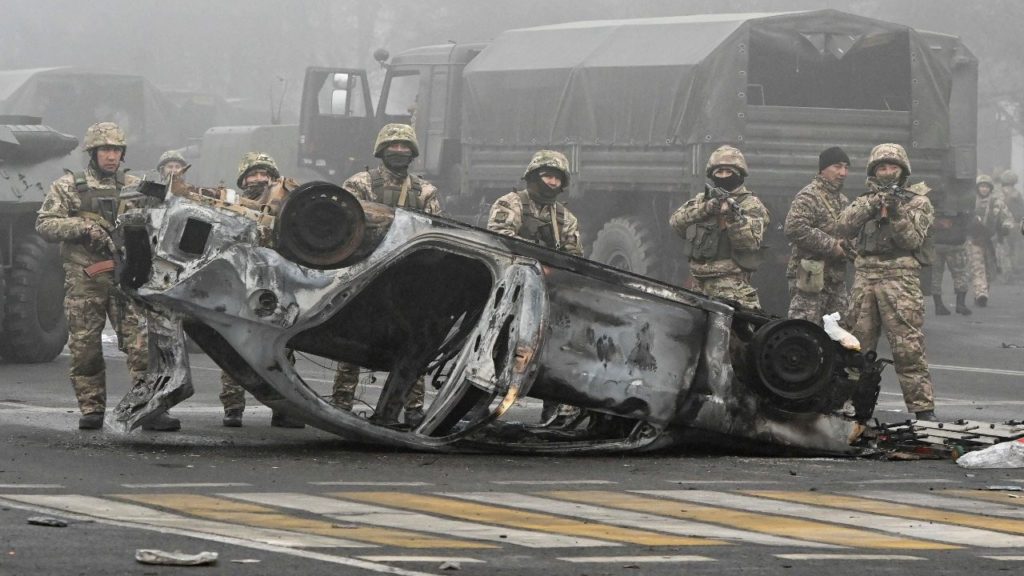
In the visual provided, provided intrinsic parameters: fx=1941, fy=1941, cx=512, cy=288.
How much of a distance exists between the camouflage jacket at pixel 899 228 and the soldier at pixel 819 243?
0.91m

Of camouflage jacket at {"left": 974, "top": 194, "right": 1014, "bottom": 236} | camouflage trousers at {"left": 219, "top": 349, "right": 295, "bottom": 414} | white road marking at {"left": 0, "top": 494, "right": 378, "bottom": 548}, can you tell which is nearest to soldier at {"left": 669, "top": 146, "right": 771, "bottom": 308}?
camouflage trousers at {"left": 219, "top": 349, "right": 295, "bottom": 414}

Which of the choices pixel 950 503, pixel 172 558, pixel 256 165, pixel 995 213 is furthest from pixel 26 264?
pixel 995 213

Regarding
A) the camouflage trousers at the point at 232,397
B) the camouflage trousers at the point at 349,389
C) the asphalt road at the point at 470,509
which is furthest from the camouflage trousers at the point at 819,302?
the camouflage trousers at the point at 232,397

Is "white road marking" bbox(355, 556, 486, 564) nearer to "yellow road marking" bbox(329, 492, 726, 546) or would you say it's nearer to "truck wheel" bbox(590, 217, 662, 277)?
"yellow road marking" bbox(329, 492, 726, 546)

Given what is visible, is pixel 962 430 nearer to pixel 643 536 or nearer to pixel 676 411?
pixel 676 411

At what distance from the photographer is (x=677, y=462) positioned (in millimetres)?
9727

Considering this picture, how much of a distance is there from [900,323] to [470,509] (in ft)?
17.7

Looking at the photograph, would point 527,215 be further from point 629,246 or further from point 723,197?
point 629,246

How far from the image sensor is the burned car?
942cm

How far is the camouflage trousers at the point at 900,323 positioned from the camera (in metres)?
12.3

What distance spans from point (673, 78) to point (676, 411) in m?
11.0

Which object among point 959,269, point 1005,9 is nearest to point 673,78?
point 959,269

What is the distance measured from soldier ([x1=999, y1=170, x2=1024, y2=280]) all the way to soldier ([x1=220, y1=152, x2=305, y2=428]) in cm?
1909

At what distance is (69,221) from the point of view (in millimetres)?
11250
